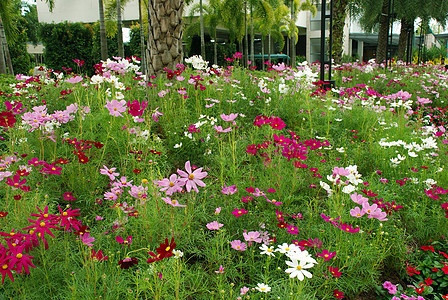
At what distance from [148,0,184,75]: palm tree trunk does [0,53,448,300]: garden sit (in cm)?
49

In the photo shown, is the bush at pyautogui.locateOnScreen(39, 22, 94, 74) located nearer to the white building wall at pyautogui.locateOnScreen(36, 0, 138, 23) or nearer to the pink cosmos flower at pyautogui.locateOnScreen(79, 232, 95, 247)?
the white building wall at pyautogui.locateOnScreen(36, 0, 138, 23)

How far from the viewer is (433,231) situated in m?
2.40

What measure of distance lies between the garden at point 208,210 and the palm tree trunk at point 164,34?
0.49m

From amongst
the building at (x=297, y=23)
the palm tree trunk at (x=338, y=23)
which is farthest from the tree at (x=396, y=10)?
the palm tree trunk at (x=338, y=23)

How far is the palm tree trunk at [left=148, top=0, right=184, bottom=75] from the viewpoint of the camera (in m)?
4.22

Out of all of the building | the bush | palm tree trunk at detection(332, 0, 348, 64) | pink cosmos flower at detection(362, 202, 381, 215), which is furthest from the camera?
Answer: the building

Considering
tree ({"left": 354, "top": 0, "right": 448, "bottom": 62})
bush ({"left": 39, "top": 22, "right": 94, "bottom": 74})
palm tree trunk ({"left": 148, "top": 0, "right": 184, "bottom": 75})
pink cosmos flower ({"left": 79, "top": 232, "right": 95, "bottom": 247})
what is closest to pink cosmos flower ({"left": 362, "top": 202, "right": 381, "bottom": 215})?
pink cosmos flower ({"left": 79, "top": 232, "right": 95, "bottom": 247})

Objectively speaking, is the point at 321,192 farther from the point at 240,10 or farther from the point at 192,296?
the point at 240,10

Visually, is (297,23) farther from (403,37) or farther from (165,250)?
(165,250)

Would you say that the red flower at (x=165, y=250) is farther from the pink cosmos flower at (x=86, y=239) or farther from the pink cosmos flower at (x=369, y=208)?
the pink cosmos flower at (x=369, y=208)

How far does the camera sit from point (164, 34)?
169 inches

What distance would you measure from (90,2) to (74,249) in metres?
25.3

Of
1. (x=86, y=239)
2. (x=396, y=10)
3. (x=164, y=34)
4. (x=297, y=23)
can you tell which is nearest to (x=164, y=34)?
(x=164, y=34)

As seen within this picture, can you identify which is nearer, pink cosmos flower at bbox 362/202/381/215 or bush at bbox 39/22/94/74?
pink cosmos flower at bbox 362/202/381/215
